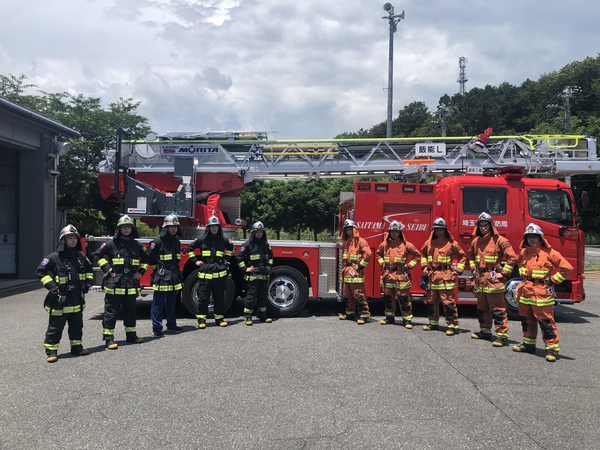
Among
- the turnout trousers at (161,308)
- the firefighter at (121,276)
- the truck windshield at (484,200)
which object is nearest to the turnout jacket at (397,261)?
the truck windshield at (484,200)

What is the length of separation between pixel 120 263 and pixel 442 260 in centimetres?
464

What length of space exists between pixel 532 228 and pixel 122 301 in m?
5.57

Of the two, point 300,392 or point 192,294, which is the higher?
point 192,294

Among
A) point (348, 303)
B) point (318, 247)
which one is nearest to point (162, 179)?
point (318, 247)

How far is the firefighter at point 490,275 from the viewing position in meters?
7.13

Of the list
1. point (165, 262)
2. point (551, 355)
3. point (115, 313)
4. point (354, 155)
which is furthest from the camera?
point (354, 155)

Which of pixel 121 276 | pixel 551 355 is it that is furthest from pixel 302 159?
pixel 551 355

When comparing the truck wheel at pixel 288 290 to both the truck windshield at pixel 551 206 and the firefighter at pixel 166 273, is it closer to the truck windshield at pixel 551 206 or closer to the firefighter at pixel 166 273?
the firefighter at pixel 166 273

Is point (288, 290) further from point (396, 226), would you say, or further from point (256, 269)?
point (396, 226)

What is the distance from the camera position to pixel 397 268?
8.15 m

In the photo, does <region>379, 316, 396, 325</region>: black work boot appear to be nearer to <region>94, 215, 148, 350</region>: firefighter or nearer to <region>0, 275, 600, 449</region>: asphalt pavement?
<region>0, 275, 600, 449</region>: asphalt pavement

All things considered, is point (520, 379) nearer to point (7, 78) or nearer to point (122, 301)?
point (122, 301)

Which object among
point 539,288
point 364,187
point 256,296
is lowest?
point 256,296

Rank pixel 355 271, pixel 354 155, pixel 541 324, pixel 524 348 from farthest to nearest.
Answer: pixel 354 155, pixel 355 271, pixel 524 348, pixel 541 324
